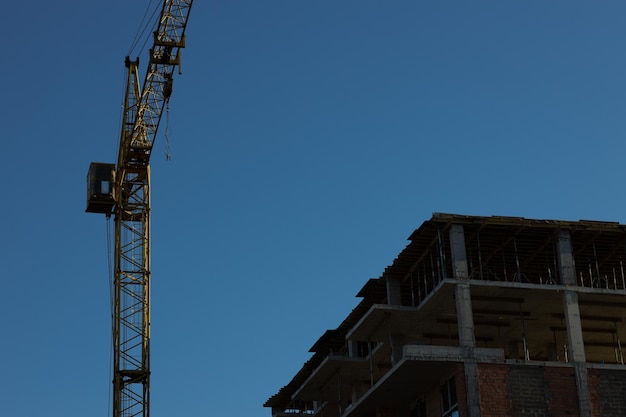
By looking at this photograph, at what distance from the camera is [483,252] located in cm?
5888

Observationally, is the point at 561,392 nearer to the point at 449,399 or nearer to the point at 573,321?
the point at 573,321

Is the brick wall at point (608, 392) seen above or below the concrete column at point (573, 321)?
below

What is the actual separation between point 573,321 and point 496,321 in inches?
220

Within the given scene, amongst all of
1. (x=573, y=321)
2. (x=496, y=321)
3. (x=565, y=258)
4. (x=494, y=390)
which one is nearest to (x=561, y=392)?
(x=494, y=390)

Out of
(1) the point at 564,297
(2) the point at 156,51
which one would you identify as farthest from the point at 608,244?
(2) the point at 156,51

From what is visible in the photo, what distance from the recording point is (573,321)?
5584 centimetres

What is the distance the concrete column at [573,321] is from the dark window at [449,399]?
520 centimetres

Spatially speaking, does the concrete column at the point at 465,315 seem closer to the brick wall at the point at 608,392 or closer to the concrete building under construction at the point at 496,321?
the concrete building under construction at the point at 496,321

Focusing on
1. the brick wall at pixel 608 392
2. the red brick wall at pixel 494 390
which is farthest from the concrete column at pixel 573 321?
the red brick wall at pixel 494 390

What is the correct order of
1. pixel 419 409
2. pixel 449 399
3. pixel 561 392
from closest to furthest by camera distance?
1. pixel 561 392
2. pixel 449 399
3. pixel 419 409

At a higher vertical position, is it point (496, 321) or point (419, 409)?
point (496, 321)

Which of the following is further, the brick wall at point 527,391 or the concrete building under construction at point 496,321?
the concrete building under construction at point 496,321

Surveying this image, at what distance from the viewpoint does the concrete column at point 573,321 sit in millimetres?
54469

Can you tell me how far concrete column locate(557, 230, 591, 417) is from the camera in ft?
179
